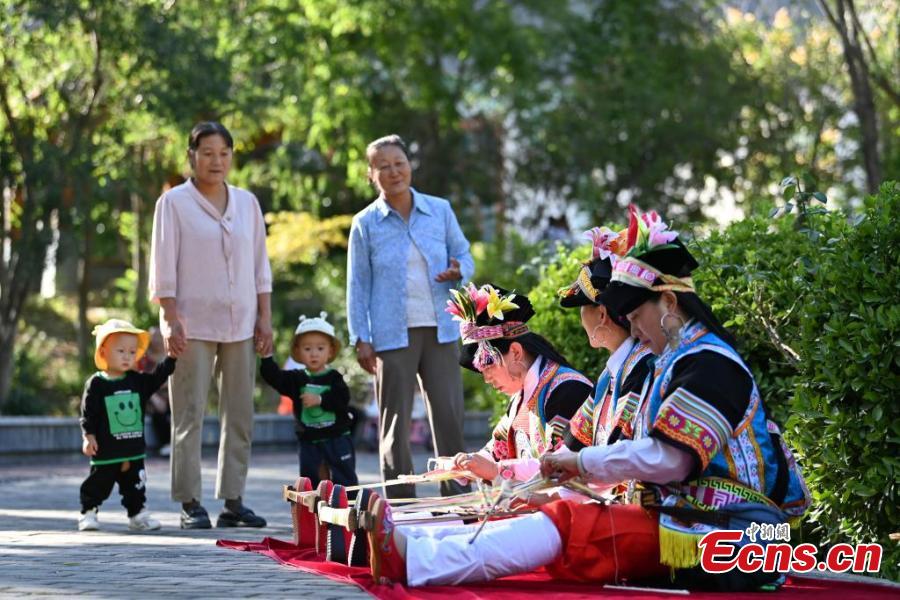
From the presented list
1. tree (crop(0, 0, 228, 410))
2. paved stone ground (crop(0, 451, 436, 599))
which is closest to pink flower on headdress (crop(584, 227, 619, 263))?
paved stone ground (crop(0, 451, 436, 599))

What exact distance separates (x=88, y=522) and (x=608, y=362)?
3602mm

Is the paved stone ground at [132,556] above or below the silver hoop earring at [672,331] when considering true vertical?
below

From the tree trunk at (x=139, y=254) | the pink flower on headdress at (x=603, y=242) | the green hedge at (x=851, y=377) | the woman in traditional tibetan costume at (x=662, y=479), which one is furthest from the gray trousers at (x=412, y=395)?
the tree trunk at (x=139, y=254)

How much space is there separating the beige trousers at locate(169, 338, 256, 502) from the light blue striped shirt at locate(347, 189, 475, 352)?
2.23 ft

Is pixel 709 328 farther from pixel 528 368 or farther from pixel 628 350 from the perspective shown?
pixel 528 368

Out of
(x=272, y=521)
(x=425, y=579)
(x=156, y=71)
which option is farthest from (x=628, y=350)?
(x=156, y=71)

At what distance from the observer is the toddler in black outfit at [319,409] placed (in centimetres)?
964

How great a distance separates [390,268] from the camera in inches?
363

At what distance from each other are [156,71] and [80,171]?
1477 mm

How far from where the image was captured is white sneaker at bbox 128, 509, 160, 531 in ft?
29.9

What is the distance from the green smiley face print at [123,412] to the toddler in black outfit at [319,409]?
765 millimetres

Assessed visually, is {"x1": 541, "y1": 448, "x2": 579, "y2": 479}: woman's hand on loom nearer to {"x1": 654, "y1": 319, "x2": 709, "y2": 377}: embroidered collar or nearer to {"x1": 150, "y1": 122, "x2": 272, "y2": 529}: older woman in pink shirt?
{"x1": 654, "y1": 319, "x2": 709, "y2": 377}: embroidered collar

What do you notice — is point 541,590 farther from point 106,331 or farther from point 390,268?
point 106,331

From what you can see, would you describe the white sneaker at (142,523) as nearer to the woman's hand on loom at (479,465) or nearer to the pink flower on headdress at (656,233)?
the woman's hand on loom at (479,465)
